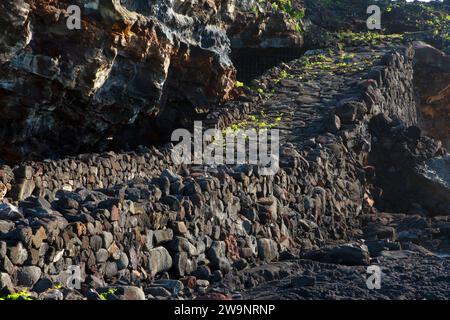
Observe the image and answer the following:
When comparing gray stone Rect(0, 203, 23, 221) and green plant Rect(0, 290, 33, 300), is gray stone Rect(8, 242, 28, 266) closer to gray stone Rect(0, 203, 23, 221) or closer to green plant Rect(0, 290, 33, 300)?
green plant Rect(0, 290, 33, 300)

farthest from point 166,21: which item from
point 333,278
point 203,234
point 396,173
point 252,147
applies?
point 333,278

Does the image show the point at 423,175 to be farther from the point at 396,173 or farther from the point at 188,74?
the point at 188,74

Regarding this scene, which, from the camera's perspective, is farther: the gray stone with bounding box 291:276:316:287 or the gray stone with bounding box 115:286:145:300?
the gray stone with bounding box 291:276:316:287

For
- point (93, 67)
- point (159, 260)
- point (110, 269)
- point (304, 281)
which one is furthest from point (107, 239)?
point (93, 67)

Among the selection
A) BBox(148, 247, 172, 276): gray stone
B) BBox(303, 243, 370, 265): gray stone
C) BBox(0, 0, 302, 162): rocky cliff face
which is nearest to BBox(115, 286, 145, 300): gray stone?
BBox(148, 247, 172, 276): gray stone

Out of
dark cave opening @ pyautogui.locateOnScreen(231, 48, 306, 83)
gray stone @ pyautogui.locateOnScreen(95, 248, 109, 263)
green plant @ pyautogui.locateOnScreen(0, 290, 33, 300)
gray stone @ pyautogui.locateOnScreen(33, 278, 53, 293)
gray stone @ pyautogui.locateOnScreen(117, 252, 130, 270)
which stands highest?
dark cave opening @ pyautogui.locateOnScreen(231, 48, 306, 83)

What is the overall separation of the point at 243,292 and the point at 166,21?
9.31m

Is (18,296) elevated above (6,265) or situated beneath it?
situated beneath

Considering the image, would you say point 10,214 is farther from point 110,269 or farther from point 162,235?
point 162,235

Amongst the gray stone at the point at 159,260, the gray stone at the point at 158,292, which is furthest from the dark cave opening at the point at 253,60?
the gray stone at the point at 158,292

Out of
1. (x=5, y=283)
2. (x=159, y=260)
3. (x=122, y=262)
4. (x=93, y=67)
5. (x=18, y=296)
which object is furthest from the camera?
(x=93, y=67)

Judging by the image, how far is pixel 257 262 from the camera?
1181 cm

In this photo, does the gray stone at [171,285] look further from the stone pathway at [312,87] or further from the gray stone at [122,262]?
the stone pathway at [312,87]

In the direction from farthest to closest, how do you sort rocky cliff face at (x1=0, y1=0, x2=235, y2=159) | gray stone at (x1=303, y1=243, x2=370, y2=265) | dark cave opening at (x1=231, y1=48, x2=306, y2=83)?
1. dark cave opening at (x1=231, y1=48, x2=306, y2=83)
2. rocky cliff face at (x1=0, y1=0, x2=235, y2=159)
3. gray stone at (x1=303, y1=243, x2=370, y2=265)
